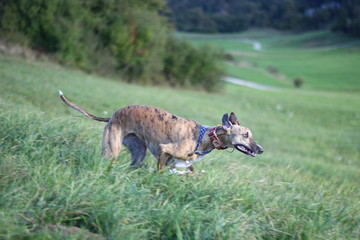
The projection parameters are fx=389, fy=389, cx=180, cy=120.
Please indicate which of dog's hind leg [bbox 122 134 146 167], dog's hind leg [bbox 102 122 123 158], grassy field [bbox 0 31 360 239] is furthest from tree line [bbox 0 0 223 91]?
dog's hind leg [bbox 102 122 123 158]

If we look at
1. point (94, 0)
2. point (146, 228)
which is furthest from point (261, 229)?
point (94, 0)

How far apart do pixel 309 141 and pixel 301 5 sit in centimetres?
10249

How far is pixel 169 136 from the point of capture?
6.20 m

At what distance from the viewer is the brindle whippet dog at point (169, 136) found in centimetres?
604

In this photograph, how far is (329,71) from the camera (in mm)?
66312

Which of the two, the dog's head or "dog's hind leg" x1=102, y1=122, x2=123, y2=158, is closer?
"dog's hind leg" x1=102, y1=122, x2=123, y2=158

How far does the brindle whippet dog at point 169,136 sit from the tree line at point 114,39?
19.0 m

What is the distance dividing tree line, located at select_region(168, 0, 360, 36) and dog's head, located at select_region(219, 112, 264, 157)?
4148cm

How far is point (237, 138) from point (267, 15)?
10365 cm

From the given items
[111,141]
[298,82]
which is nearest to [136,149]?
[111,141]

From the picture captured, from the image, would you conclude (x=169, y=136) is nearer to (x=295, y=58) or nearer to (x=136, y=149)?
(x=136, y=149)

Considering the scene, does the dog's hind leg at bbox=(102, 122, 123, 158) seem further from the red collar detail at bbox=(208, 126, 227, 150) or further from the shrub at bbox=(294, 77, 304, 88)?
Result: the shrub at bbox=(294, 77, 304, 88)

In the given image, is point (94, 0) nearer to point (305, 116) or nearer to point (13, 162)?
point (305, 116)

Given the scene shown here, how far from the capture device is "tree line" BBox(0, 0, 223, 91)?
22.9 meters
